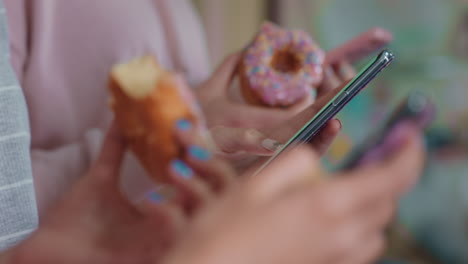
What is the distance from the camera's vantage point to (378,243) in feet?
0.74

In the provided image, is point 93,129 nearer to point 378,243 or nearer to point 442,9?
point 378,243

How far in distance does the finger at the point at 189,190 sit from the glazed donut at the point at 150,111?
14mm

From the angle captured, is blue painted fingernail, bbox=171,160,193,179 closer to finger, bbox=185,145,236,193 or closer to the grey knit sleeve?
finger, bbox=185,145,236,193

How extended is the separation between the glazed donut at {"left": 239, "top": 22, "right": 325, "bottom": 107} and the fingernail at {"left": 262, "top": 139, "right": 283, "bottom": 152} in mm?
233

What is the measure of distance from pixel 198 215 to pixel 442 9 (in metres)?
1.13

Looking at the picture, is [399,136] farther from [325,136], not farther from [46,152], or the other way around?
[46,152]

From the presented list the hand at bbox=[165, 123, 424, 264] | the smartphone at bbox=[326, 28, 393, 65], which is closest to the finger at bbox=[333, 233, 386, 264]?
the hand at bbox=[165, 123, 424, 264]

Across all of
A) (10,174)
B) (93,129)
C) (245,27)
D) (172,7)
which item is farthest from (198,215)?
(245,27)

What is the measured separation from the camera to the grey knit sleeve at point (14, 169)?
42 cm

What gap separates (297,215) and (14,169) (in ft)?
1.05

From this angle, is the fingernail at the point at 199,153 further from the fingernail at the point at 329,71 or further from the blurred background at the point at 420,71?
the blurred background at the point at 420,71

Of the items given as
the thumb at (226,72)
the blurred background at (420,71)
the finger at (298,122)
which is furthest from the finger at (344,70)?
the blurred background at (420,71)

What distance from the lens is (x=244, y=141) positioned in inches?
12.8

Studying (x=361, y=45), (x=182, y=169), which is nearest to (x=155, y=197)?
(x=182, y=169)
